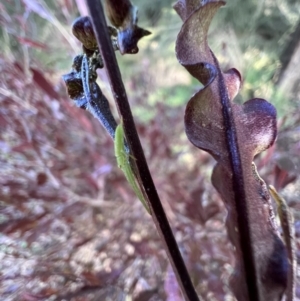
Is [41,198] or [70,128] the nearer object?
[41,198]

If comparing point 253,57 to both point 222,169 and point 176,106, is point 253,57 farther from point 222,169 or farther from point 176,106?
point 222,169

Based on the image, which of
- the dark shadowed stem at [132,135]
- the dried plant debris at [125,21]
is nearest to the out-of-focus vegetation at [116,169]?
the dark shadowed stem at [132,135]

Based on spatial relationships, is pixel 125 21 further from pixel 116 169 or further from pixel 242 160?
pixel 116 169

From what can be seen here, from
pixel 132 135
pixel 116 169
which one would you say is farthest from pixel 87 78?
pixel 116 169

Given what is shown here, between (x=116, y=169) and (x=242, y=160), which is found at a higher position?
(x=116, y=169)

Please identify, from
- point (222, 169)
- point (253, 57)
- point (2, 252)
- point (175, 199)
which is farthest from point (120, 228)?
point (253, 57)

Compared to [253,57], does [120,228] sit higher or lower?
lower

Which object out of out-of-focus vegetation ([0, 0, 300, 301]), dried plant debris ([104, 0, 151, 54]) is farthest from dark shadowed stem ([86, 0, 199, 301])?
out-of-focus vegetation ([0, 0, 300, 301])
